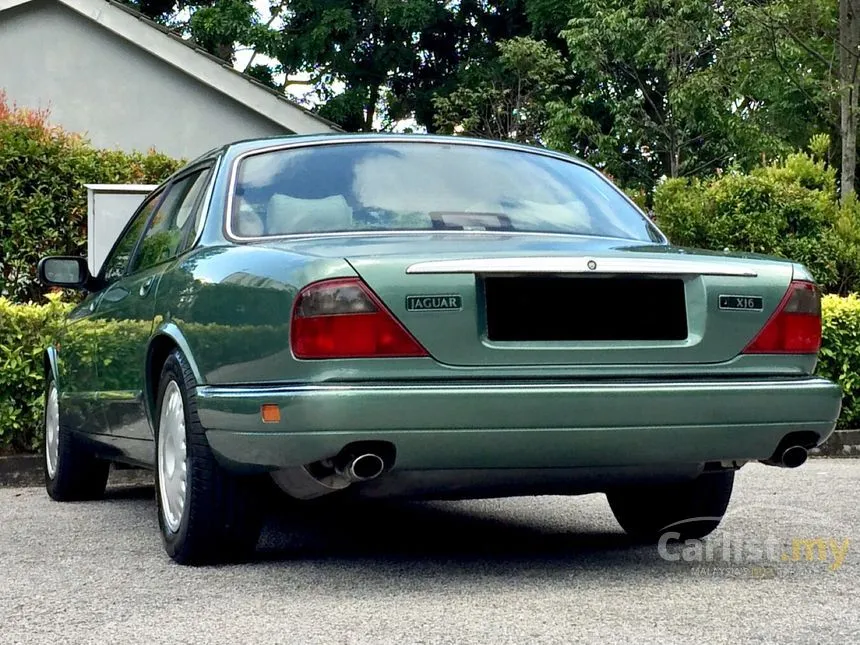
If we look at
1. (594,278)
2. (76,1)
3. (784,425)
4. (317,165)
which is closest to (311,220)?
(317,165)

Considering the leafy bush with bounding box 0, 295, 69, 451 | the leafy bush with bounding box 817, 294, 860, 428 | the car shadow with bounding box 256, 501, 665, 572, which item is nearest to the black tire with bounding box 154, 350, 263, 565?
the car shadow with bounding box 256, 501, 665, 572

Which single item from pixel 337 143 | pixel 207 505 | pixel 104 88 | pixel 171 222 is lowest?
pixel 207 505

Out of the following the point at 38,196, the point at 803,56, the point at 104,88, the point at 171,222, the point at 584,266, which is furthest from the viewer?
the point at 803,56

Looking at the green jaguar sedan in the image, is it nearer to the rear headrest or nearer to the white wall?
the rear headrest

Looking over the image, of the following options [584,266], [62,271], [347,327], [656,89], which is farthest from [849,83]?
[347,327]

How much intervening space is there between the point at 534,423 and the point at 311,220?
1226 millimetres

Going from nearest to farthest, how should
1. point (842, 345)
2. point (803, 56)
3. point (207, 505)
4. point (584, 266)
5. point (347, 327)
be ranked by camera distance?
1. point (347, 327)
2. point (584, 266)
3. point (207, 505)
4. point (842, 345)
5. point (803, 56)

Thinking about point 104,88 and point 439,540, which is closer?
point 439,540

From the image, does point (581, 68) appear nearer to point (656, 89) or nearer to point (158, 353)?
point (656, 89)

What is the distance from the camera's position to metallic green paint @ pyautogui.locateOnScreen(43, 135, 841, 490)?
13.9ft

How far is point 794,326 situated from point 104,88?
15170 millimetres

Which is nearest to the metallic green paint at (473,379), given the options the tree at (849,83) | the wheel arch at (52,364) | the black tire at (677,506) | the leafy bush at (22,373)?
the black tire at (677,506)

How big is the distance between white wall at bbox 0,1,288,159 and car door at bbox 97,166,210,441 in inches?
489

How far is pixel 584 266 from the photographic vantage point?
440cm
